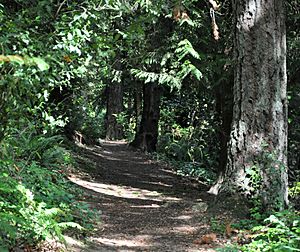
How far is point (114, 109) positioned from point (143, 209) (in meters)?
19.9

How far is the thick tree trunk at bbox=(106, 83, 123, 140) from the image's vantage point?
26.9 meters

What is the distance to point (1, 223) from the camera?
11.3ft

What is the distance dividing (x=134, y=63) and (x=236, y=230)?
31.0 ft

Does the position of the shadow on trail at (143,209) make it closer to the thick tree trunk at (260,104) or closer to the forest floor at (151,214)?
the forest floor at (151,214)

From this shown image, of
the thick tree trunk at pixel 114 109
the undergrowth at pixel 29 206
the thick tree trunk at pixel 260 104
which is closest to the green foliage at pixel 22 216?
the undergrowth at pixel 29 206

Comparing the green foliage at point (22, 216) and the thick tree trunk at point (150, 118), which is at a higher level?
the thick tree trunk at point (150, 118)

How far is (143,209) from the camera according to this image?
8008 millimetres

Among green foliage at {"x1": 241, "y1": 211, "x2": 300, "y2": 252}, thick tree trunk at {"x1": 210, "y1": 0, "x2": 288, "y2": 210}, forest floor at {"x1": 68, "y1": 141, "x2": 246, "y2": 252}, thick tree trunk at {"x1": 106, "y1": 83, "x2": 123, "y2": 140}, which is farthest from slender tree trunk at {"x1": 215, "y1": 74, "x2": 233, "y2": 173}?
thick tree trunk at {"x1": 106, "y1": 83, "x2": 123, "y2": 140}

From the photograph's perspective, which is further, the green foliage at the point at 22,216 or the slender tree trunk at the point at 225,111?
the slender tree trunk at the point at 225,111

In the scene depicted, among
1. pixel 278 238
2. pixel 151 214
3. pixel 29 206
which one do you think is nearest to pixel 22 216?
pixel 29 206

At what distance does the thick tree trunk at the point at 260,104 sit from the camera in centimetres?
623

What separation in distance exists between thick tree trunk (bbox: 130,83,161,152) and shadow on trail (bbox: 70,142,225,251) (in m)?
4.95

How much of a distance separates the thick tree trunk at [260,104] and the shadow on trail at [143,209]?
1.07 m

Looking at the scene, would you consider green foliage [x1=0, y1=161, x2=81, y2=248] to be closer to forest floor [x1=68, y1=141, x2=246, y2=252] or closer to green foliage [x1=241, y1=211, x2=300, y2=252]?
forest floor [x1=68, y1=141, x2=246, y2=252]
